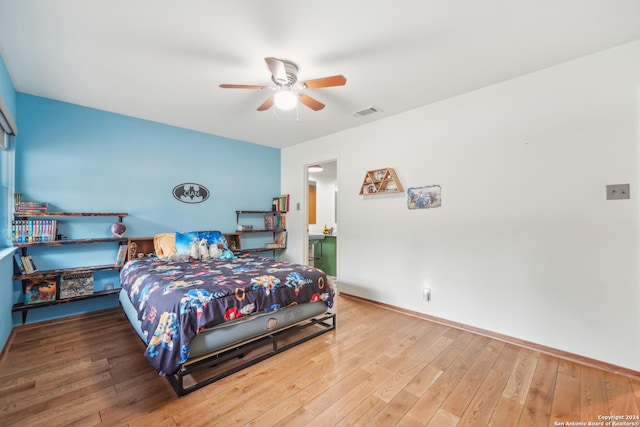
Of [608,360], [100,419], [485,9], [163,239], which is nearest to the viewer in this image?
[100,419]

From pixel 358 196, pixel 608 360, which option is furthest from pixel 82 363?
pixel 608 360

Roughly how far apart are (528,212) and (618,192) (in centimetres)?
59

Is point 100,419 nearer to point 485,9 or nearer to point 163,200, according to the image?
point 163,200

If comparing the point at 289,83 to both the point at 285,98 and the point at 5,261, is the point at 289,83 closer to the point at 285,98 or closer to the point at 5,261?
the point at 285,98

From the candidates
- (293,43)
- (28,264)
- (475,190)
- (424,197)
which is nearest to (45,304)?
(28,264)

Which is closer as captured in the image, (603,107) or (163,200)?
(603,107)

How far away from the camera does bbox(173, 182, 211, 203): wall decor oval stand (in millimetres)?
4086

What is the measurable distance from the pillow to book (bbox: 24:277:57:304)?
104 centimetres

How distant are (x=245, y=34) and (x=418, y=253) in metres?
2.84

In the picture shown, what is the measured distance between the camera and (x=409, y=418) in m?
1.67

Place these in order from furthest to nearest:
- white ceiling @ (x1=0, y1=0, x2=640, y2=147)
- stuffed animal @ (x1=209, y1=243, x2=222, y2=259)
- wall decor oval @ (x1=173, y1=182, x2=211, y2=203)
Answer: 1. wall decor oval @ (x1=173, y1=182, x2=211, y2=203)
2. stuffed animal @ (x1=209, y1=243, x2=222, y2=259)
3. white ceiling @ (x1=0, y1=0, x2=640, y2=147)

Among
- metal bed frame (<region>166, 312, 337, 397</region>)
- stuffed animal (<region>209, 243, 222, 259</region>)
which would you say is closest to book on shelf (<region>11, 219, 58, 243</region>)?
stuffed animal (<region>209, 243, 222, 259</region>)

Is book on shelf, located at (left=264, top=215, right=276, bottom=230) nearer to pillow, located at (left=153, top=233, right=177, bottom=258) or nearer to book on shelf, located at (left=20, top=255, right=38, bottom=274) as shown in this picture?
pillow, located at (left=153, top=233, right=177, bottom=258)

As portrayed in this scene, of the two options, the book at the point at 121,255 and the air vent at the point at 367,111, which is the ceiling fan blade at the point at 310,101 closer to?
the air vent at the point at 367,111
